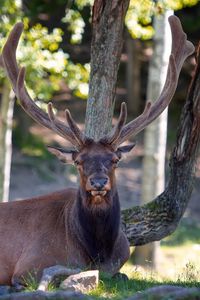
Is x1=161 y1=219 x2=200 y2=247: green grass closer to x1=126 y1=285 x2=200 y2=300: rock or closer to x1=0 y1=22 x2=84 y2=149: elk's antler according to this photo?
x1=0 y1=22 x2=84 y2=149: elk's antler

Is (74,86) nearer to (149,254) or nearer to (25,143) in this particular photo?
(149,254)

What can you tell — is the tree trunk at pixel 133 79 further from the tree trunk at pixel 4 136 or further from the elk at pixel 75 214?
the elk at pixel 75 214

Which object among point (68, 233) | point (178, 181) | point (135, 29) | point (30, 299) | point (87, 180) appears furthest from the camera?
point (135, 29)

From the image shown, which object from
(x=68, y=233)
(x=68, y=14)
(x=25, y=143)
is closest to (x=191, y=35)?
(x=25, y=143)

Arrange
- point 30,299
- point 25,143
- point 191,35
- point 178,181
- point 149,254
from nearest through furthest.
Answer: point 30,299
point 178,181
point 149,254
point 25,143
point 191,35

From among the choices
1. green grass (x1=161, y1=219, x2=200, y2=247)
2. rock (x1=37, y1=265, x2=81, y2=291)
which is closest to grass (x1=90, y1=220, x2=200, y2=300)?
green grass (x1=161, y1=219, x2=200, y2=247)

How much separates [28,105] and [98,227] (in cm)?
174

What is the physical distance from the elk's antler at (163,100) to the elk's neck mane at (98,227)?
68 cm

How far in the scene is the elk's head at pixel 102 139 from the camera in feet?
29.2

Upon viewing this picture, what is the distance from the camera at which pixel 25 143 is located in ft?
75.6

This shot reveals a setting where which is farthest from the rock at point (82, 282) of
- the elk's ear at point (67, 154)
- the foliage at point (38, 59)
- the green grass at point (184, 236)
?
the green grass at point (184, 236)

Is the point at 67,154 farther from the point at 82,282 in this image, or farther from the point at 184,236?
the point at 184,236

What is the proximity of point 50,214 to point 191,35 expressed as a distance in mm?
15894

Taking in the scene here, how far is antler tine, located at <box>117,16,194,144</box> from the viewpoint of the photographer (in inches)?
384
